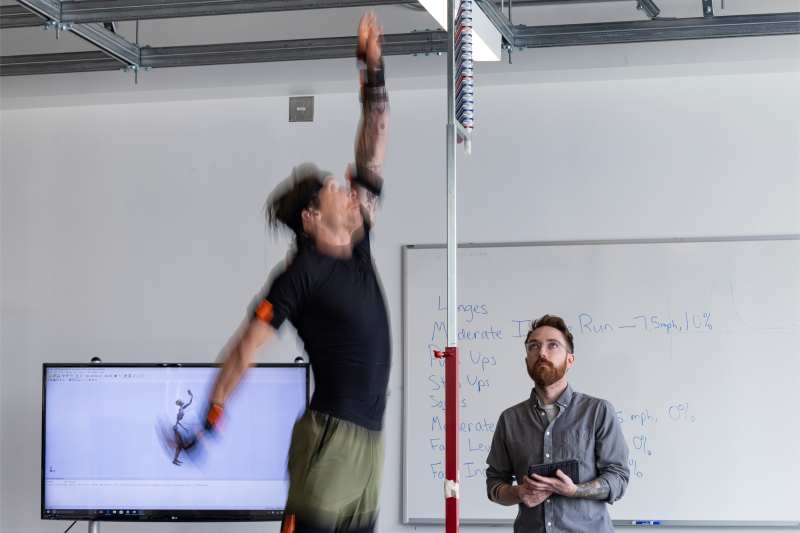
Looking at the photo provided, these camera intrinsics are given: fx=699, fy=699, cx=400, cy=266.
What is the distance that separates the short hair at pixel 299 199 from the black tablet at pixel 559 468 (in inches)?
50.9

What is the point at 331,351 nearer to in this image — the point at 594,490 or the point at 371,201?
the point at 371,201

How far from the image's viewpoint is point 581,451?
2428mm

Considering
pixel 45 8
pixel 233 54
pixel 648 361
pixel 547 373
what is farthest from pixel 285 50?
pixel 648 361

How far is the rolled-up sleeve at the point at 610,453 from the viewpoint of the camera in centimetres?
236

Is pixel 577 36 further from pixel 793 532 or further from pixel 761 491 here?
pixel 793 532

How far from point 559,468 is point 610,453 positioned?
0.20 metres

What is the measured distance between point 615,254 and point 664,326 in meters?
0.40

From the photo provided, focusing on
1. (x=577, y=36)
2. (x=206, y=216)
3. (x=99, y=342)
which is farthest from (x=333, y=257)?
(x=99, y=342)

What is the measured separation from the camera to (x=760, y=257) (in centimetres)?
321

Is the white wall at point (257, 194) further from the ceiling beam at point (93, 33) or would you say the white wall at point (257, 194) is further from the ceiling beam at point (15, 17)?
the ceiling beam at point (15, 17)

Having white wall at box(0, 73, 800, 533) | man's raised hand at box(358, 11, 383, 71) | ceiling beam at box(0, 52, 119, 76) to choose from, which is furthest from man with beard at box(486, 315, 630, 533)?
ceiling beam at box(0, 52, 119, 76)

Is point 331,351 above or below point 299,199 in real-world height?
below

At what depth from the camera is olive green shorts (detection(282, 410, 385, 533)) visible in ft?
4.54

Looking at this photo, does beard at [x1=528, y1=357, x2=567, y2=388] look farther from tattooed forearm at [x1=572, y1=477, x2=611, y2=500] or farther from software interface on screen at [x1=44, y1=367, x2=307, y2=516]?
software interface on screen at [x1=44, y1=367, x2=307, y2=516]
